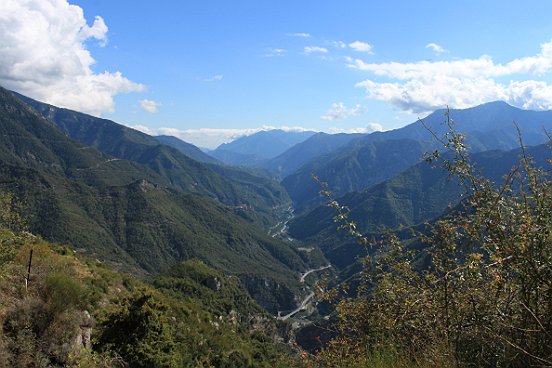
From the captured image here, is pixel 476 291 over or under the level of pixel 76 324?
over

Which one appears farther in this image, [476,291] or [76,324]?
[76,324]

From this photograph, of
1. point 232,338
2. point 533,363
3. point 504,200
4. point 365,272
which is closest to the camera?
point 533,363

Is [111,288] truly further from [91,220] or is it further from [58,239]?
[91,220]

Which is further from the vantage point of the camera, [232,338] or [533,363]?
[232,338]

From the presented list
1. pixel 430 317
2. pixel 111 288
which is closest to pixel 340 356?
pixel 430 317

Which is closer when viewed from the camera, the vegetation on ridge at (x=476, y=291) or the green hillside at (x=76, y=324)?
the vegetation on ridge at (x=476, y=291)

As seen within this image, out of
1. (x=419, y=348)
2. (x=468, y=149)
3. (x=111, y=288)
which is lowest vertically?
(x=111, y=288)

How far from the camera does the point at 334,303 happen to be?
7.76 metres

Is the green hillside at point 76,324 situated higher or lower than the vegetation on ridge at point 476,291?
lower

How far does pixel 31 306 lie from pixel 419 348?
14.1 metres

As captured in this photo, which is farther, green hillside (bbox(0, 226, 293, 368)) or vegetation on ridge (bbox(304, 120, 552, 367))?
green hillside (bbox(0, 226, 293, 368))

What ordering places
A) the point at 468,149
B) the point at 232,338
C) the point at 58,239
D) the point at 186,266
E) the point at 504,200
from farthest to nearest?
the point at 58,239, the point at 186,266, the point at 232,338, the point at 468,149, the point at 504,200

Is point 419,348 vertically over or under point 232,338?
over

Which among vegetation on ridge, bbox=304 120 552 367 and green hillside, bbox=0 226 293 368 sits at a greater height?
vegetation on ridge, bbox=304 120 552 367
